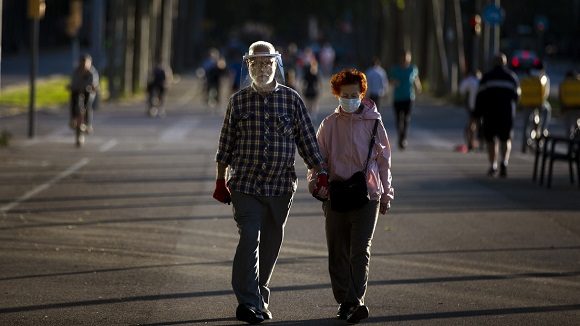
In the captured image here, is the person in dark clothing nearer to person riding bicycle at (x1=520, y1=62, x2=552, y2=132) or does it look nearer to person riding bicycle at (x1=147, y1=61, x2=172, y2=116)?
person riding bicycle at (x1=520, y1=62, x2=552, y2=132)

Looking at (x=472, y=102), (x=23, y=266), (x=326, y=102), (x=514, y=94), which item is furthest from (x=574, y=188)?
(x=326, y=102)

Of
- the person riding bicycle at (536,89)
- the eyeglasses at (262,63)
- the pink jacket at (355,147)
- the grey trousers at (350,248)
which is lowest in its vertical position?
the person riding bicycle at (536,89)

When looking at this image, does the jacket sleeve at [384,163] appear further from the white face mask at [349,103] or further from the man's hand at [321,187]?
the man's hand at [321,187]

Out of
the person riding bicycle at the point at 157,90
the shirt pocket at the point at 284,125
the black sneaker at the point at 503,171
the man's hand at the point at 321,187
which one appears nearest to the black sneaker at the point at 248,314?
the man's hand at the point at 321,187

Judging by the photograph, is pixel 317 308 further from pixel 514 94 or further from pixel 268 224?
pixel 514 94

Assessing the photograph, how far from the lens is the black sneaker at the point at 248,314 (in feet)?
30.3

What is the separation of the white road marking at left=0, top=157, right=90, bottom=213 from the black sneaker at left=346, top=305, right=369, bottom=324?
788 cm

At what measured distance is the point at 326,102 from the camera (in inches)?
2115

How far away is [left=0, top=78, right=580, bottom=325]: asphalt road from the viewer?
32.9 ft

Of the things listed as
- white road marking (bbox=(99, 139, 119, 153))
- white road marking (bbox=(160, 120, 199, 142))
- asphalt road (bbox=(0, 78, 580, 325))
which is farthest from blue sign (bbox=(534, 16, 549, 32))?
asphalt road (bbox=(0, 78, 580, 325))

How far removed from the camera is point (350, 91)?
31.3 ft

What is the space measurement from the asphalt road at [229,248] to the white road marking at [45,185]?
33 millimetres

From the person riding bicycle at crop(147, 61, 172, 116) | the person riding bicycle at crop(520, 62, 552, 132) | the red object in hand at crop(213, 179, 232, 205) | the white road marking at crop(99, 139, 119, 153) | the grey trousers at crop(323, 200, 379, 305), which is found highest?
the red object in hand at crop(213, 179, 232, 205)

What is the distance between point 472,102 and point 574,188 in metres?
8.34
